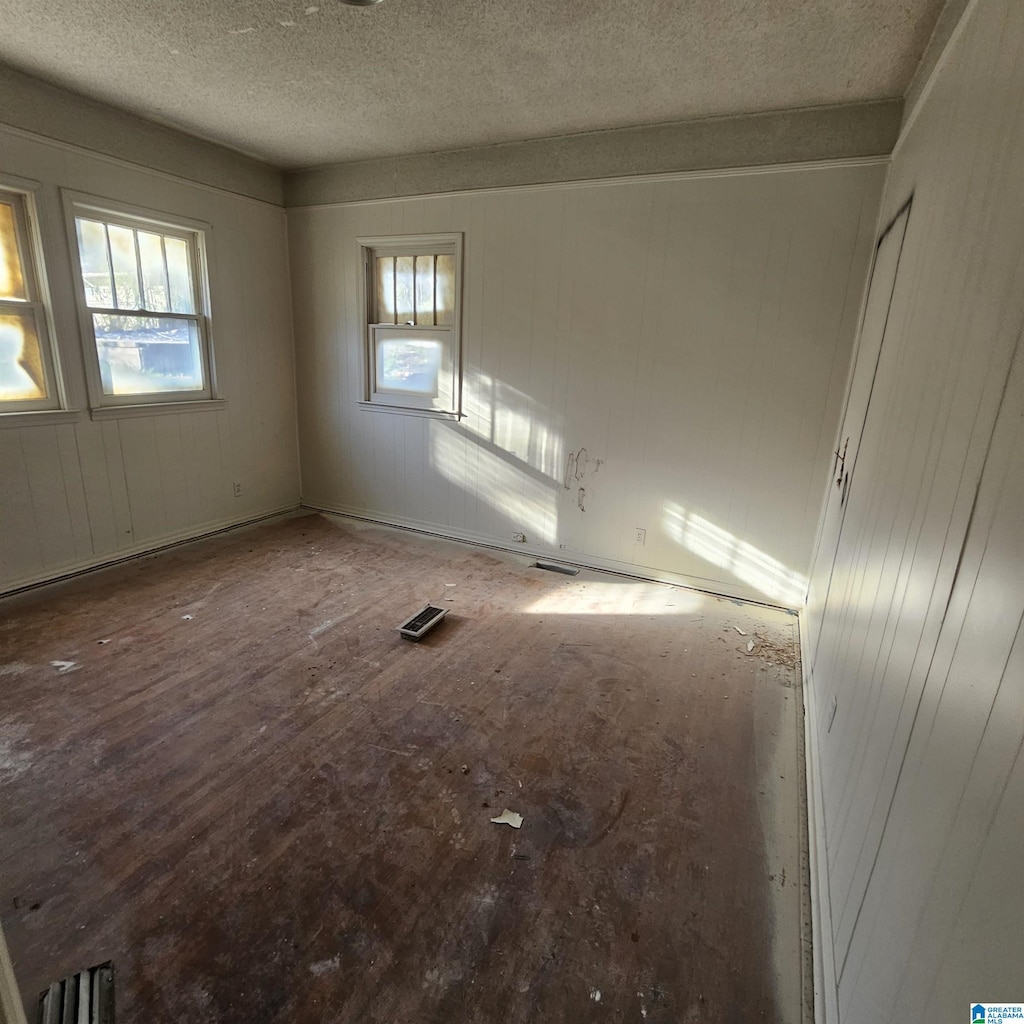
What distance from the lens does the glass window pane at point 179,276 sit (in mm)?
3928

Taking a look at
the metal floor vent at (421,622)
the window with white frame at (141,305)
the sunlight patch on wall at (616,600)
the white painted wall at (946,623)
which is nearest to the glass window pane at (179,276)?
the window with white frame at (141,305)

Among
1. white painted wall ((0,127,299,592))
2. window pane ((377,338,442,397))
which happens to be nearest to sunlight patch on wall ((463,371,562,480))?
window pane ((377,338,442,397))

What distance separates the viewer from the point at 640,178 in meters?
3.38

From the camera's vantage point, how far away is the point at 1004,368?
90 cm

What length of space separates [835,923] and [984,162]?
5.92 feet

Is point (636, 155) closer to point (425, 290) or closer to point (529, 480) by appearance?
point (425, 290)

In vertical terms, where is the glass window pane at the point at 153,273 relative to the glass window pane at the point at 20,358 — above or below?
above

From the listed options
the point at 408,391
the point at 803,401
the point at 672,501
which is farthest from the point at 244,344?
the point at 803,401

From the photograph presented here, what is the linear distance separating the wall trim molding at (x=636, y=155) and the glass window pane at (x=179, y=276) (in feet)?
3.86

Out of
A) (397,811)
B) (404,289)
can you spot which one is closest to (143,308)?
(404,289)

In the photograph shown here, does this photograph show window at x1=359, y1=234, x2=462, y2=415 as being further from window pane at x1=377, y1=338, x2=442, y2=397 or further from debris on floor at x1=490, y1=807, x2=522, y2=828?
debris on floor at x1=490, y1=807, x2=522, y2=828

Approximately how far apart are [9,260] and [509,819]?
155 inches

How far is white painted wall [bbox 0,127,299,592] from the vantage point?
10.7 feet

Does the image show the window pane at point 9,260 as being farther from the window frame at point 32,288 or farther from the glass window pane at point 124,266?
the glass window pane at point 124,266
